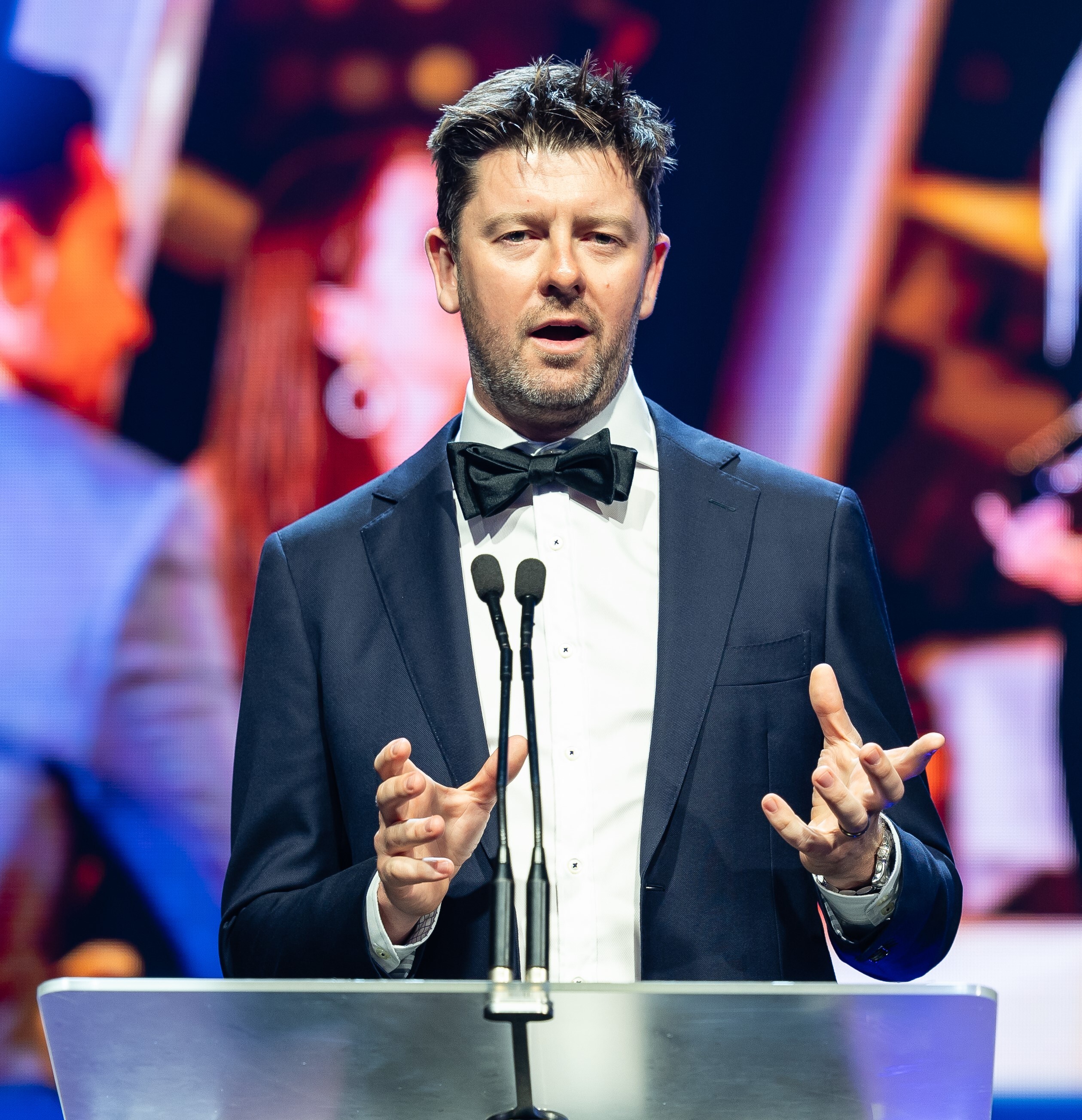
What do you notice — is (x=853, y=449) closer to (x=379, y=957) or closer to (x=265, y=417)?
(x=265, y=417)

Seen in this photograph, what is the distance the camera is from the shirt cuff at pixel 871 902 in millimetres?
1689

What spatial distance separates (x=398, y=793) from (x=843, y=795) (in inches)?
18.8

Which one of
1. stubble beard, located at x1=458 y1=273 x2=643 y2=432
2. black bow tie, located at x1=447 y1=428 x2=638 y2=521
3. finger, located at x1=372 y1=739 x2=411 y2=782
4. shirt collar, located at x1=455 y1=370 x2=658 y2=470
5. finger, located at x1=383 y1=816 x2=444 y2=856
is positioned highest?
stubble beard, located at x1=458 y1=273 x2=643 y2=432

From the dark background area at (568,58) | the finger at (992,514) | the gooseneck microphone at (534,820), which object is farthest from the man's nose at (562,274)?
the finger at (992,514)

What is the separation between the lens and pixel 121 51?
12.5 feet

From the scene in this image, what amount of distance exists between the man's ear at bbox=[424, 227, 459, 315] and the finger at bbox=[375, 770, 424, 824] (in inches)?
40.8

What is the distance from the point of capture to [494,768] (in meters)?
1.50

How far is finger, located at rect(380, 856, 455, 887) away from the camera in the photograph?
4.73ft

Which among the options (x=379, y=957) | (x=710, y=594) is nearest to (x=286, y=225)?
(x=710, y=594)

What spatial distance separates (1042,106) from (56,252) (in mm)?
2642

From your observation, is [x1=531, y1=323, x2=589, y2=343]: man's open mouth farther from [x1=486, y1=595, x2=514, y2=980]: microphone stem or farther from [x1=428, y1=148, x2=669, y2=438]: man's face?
[x1=486, y1=595, x2=514, y2=980]: microphone stem

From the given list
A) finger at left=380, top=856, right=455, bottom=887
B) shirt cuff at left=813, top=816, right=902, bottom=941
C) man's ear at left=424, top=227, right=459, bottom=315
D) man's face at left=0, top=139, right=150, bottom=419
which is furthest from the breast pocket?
man's face at left=0, top=139, right=150, bottom=419

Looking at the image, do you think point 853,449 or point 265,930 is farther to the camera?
point 853,449

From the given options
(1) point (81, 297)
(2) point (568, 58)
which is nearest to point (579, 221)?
(2) point (568, 58)
